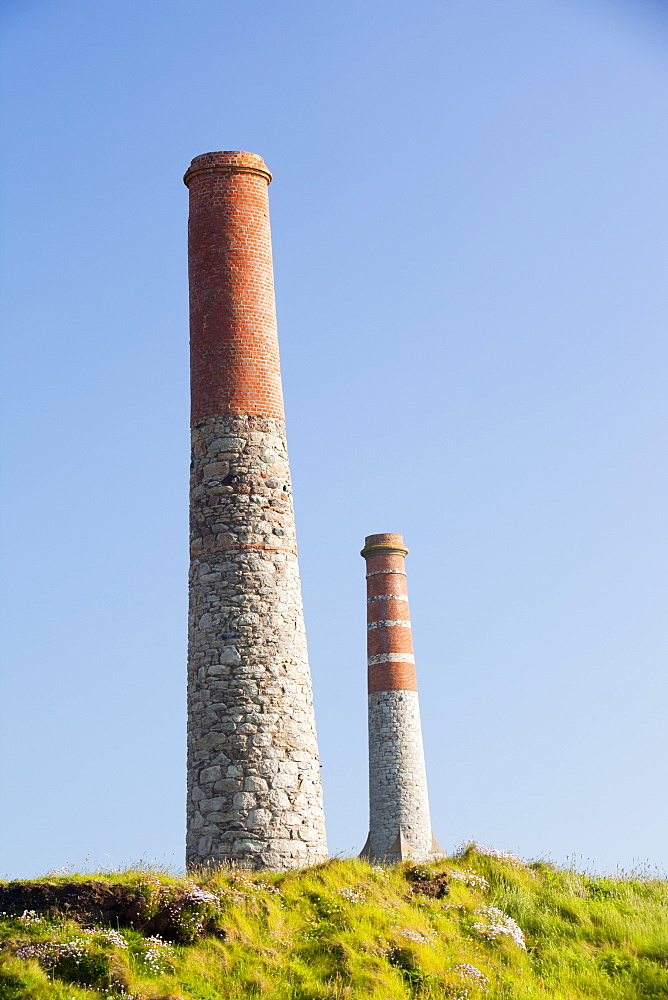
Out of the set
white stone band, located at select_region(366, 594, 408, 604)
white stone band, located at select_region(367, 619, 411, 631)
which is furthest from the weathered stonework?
white stone band, located at select_region(366, 594, 408, 604)

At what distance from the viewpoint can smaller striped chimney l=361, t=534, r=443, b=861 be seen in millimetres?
30609

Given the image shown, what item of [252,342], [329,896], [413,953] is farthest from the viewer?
[252,342]

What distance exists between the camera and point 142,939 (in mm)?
12805

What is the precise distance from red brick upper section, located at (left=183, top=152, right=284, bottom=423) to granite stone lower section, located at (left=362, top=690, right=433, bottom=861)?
1456 centimetres

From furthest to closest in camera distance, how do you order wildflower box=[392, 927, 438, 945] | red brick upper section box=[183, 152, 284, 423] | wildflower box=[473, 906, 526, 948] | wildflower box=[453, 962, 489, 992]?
red brick upper section box=[183, 152, 284, 423], wildflower box=[473, 906, 526, 948], wildflower box=[392, 927, 438, 945], wildflower box=[453, 962, 489, 992]

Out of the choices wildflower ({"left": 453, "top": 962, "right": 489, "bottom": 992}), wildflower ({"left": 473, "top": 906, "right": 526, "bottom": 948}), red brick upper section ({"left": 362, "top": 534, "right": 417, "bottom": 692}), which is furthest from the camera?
red brick upper section ({"left": 362, "top": 534, "right": 417, "bottom": 692})

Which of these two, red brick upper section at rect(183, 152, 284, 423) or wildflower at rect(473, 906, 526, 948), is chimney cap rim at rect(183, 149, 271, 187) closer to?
red brick upper section at rect(183, 152, 284, 423)

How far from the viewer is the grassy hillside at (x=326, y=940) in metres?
12.2

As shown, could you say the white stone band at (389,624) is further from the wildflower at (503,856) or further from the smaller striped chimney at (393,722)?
the wildflower at (503,856)

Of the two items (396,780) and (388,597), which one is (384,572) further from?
(396,780)

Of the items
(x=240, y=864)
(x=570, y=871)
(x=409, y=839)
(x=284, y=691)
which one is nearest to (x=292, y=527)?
(x=284, y=691)

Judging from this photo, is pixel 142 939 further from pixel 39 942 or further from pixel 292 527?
pixel 292 527

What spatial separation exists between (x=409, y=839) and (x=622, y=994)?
17583mm

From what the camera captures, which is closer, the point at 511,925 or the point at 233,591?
the point at 511,925
